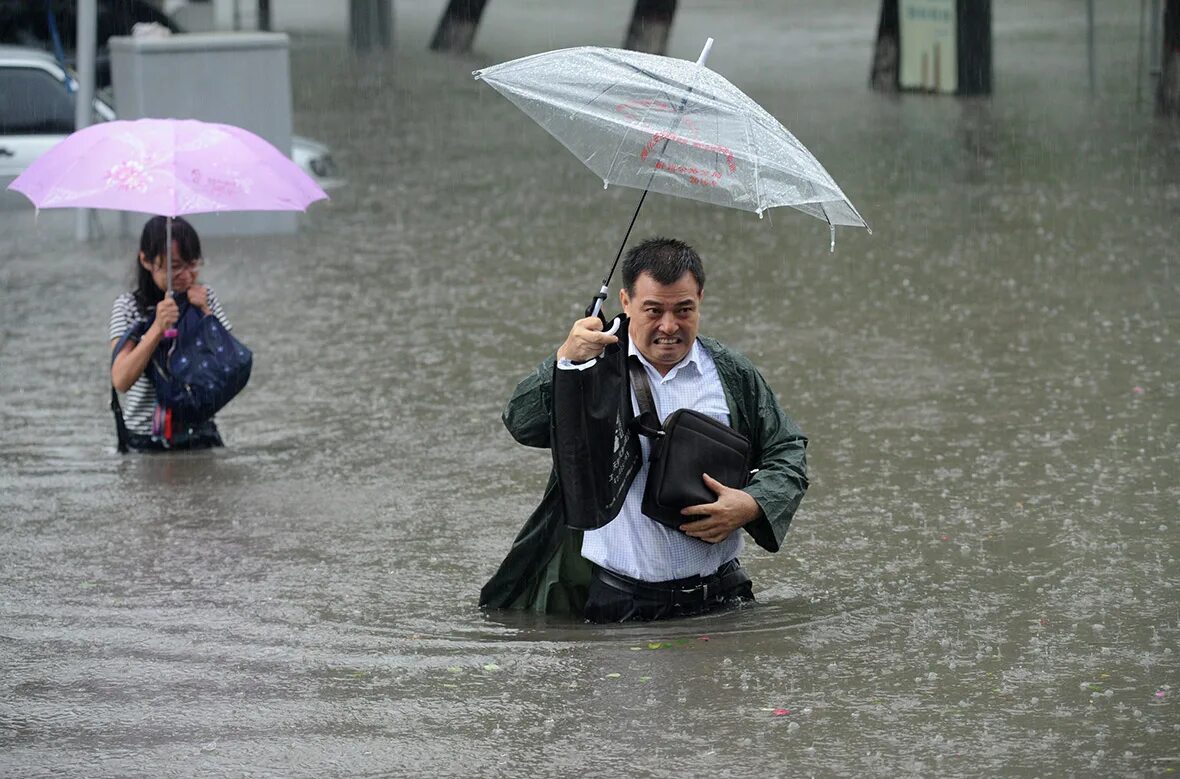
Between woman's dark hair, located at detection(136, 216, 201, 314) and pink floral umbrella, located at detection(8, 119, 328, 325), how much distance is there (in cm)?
6

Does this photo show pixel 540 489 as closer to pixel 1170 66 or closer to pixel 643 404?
pixel 643 404

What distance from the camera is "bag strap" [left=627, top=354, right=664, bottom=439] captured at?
5395 millimetres

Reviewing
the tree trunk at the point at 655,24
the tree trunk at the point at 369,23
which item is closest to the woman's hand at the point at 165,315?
the tree trunk at the point at 655,24

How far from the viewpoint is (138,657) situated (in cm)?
555

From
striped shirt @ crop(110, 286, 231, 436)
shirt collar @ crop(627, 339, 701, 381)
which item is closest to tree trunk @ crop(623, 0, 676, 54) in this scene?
striped shirt @ crop(110, 286, 231, 436)

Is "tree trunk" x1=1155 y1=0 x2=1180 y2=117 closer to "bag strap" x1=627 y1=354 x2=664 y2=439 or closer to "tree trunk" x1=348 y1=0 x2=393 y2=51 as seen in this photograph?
"tree trunk" x1=348 y1=0 x2=393 y2=51

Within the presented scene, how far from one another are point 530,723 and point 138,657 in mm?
1339

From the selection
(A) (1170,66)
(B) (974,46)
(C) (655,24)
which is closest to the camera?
(A) (1170,66)

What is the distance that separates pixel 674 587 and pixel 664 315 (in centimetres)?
83

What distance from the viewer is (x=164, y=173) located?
7.67 m

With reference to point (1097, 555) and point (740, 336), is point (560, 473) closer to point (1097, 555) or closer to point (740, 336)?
point (1097, 555)

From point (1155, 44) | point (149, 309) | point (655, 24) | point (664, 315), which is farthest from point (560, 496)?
point (655, 24)

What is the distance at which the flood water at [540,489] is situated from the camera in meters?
4.88

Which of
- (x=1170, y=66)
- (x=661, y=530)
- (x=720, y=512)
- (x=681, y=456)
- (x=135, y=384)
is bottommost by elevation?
(x=1170, y=66)
